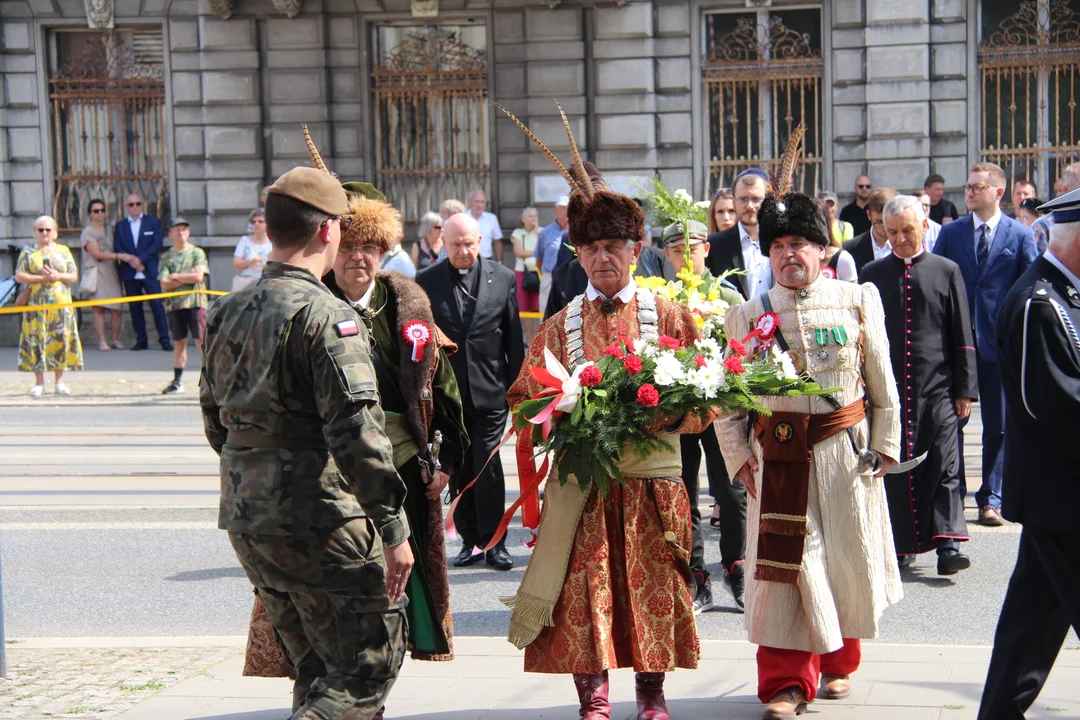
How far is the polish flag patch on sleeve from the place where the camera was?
404cm

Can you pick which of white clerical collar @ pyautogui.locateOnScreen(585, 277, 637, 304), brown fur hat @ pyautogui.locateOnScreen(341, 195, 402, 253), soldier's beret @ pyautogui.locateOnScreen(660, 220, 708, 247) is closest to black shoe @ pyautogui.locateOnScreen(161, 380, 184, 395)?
soldier's beret @ pyautogui.locateOnScreen(660, 220, 708, 247)

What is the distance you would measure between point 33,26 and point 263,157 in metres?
3.97

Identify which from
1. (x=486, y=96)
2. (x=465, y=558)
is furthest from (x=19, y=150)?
(x=465, y=558)

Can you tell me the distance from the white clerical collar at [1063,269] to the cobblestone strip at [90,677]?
3.62 meters

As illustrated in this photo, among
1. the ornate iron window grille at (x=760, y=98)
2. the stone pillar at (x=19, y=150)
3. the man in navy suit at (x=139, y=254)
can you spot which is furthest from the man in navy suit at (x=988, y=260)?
the stone pillar at (x=19, y=150)

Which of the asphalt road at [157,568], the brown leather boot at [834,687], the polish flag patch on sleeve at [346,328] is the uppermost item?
the polish flag patch on sleeve at [346,328]

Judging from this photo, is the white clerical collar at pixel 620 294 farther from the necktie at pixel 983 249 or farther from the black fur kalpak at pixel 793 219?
the necktie at pixel 983 249

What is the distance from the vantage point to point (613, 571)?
206 inches

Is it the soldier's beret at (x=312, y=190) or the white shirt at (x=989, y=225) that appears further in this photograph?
the white shirt at (x=989, y=225)

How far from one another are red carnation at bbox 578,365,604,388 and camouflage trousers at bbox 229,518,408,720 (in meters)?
1.14

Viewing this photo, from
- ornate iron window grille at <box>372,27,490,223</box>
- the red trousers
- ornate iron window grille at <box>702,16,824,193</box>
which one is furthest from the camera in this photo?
ornate iron window grille at <box>372,27,490,223</box>

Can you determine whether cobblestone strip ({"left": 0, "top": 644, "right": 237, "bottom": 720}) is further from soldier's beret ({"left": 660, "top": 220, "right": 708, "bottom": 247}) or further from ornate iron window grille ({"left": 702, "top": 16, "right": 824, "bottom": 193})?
ornate iron window grille ({"left": 702, "top": 16, "right": 824, "bottom": 193})

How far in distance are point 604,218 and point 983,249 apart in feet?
16.9

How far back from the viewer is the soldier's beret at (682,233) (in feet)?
26.3
